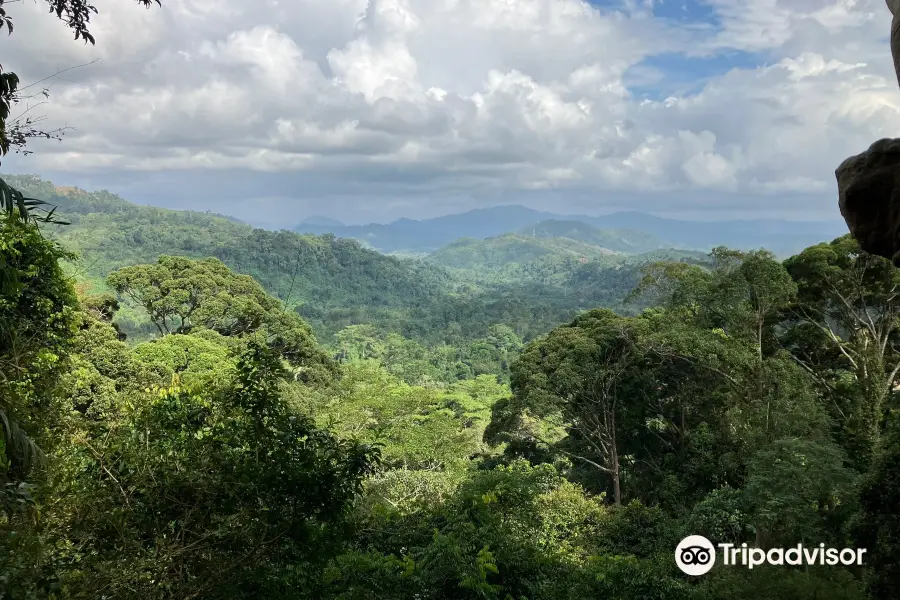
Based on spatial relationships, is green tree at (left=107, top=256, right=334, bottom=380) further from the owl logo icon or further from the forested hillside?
the forested hillside

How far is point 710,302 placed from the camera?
1398cm

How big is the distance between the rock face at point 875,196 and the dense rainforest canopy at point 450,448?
2.12 metres

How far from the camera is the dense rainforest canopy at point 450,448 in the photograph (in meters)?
4.19

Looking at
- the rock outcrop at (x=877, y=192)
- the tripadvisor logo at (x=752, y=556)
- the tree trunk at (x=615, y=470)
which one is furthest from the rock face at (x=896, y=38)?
the tree trunk at (x=615, y=470)

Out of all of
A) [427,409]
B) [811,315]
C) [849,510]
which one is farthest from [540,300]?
[849,510]

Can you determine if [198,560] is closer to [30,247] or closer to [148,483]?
[148,483]

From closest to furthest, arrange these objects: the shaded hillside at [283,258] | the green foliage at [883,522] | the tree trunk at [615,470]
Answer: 1. the green foliage at [883,522]
2. the tree trunk at [615,470]
3. the shaded hillside at [283,258]

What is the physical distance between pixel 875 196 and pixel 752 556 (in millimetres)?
5880

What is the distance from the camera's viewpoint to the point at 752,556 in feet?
28.6

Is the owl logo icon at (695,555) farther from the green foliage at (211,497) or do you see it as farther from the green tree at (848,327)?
the green foliage at (211,497)

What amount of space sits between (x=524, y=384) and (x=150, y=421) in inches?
469

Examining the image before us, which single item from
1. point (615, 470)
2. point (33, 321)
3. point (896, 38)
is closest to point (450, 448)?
point (615, 470)

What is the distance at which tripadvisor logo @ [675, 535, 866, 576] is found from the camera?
26.0 feet

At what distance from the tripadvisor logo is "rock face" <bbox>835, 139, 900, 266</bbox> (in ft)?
12.3
